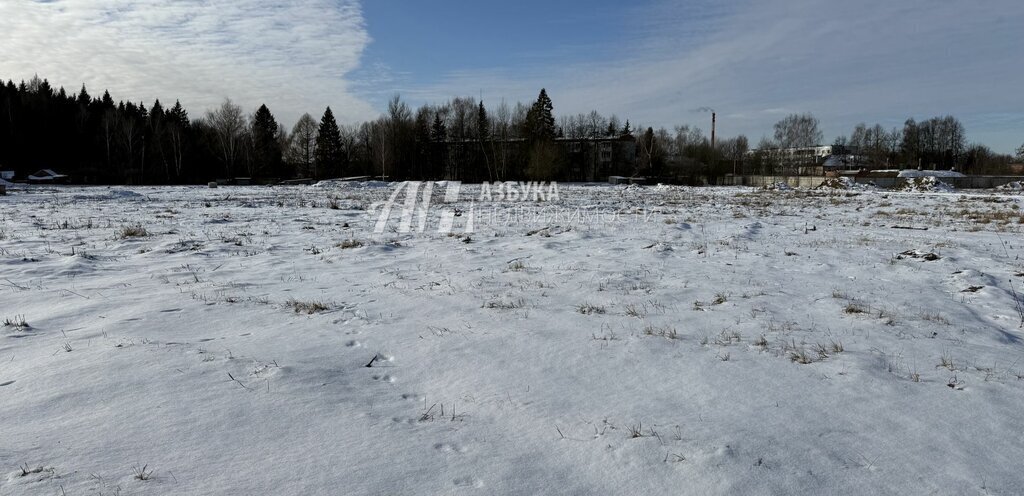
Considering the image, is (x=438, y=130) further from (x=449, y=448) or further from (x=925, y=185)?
(x=449, y=448)

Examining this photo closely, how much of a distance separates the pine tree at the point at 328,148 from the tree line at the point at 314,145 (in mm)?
137

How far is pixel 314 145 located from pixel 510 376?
80814mm

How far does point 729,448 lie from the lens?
285 cm

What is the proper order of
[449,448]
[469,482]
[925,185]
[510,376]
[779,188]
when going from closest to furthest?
1. [469,482]
2. [449,448]
3. [510,376]
4. [925,185]
5. [779,188]

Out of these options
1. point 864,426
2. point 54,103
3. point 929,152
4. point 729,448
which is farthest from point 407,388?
point 929,152

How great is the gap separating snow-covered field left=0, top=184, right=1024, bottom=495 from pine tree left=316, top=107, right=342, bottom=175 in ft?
223

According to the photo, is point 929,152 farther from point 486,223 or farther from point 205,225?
point 205,225

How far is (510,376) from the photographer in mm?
3939

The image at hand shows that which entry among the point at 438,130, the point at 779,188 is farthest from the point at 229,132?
the point at 779,188

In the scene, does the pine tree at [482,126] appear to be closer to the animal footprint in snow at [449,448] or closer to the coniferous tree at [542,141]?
the coniferous tree at [542,141]

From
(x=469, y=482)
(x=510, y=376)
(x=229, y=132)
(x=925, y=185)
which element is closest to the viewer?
(x=469, y=482)

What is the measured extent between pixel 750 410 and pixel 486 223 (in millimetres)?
11884

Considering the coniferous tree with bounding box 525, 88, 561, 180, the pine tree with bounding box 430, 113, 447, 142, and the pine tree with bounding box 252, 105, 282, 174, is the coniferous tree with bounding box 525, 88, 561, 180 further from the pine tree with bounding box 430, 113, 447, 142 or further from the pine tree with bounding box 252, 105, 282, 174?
the pine tree with bounding box 252, 105, 282, 174

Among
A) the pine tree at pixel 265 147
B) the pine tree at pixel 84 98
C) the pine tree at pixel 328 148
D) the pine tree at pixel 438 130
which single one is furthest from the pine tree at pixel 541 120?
the pine tree at pixel 84 98
